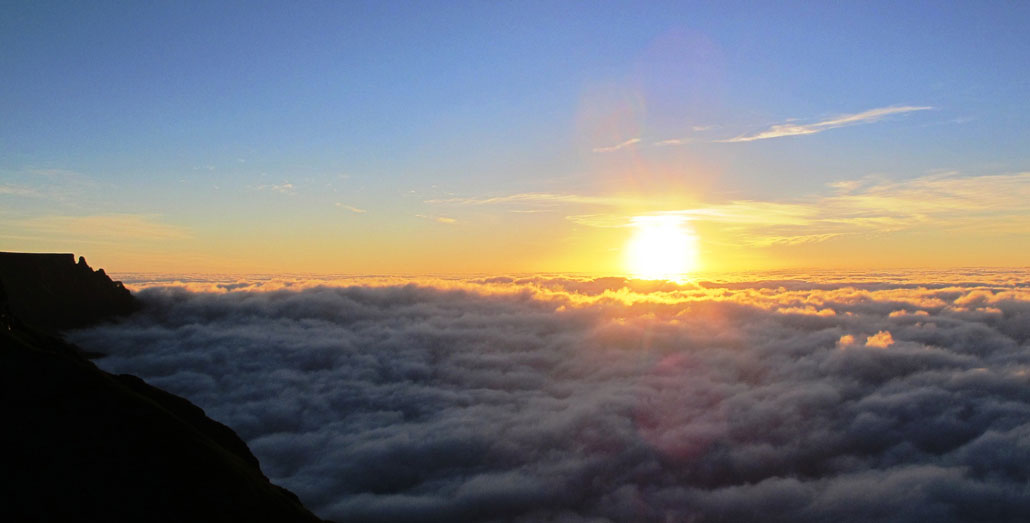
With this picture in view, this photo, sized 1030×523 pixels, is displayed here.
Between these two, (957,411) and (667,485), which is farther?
(957,411)

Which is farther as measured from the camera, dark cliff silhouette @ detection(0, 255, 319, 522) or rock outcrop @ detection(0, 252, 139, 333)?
rock outcrop @ detection(0, 252, 139, 333)

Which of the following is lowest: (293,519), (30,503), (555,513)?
(555,513)

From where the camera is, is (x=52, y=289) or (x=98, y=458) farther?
(x=52, y=289)

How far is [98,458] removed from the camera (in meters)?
31.0

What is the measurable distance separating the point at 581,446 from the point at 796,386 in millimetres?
80477

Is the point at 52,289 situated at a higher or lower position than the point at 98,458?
higher

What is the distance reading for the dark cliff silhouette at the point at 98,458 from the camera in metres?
28.2

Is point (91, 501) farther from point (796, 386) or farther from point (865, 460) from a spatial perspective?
point (796, 386)

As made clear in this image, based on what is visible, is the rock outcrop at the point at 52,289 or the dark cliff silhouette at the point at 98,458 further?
the rock outcrop at the point at 52,289

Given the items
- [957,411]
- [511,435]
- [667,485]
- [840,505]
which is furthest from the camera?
[511,435]

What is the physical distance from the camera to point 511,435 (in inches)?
6875

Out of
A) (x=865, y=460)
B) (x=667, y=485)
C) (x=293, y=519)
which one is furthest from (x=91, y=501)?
(x=865, y=460)

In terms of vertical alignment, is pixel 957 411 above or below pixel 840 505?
above

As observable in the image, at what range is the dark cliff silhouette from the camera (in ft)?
92.4
